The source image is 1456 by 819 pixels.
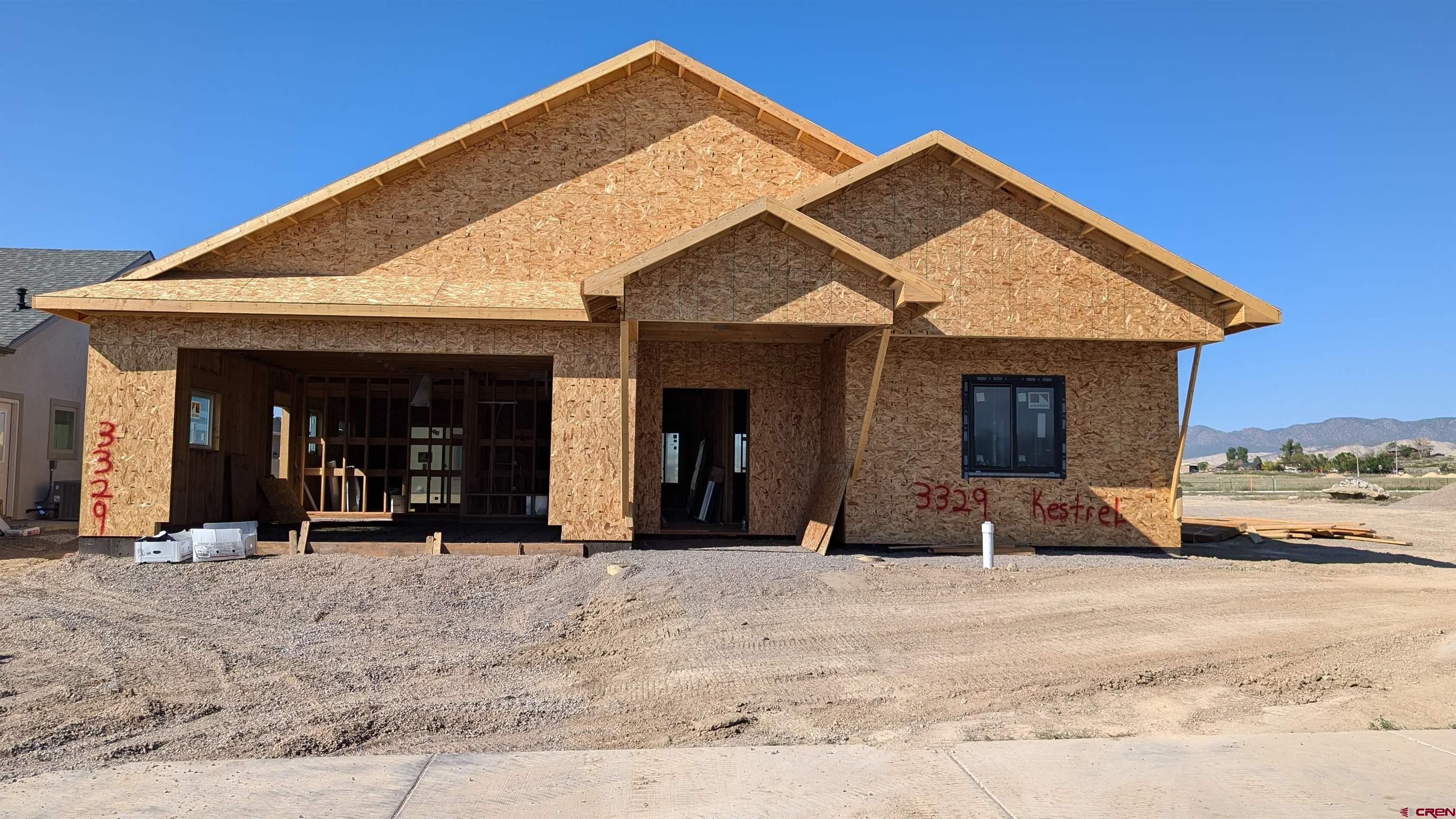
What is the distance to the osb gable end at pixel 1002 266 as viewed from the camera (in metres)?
14.5

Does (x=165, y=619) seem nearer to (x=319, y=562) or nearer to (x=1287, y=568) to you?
(x=319, y=562)

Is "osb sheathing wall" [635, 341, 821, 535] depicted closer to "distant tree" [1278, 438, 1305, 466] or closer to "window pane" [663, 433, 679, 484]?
"window pane" [663, 433, 679, 484]

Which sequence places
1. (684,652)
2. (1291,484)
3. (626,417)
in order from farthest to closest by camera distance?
(1291,484), (626,417), (684,652)

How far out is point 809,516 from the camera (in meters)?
15.5

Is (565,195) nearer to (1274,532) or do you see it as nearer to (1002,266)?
(1002,266)

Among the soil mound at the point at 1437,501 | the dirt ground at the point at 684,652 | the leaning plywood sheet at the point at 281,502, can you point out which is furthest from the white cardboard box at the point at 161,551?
the soil mound at the point at 1437,501

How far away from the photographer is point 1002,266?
14.6m

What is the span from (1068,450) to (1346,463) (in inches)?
3664

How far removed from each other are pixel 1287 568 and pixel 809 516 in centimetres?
703

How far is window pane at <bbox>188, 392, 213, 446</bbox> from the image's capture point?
15.0 m

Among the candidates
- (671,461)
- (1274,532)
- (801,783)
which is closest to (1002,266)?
(1274,532)

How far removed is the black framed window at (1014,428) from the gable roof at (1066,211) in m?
2.27

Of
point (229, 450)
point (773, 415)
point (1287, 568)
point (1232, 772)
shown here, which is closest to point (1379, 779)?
point (1232, 772)

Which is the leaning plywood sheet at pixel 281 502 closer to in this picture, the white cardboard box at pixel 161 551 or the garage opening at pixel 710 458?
the white cardboard box at pixel 161 551
